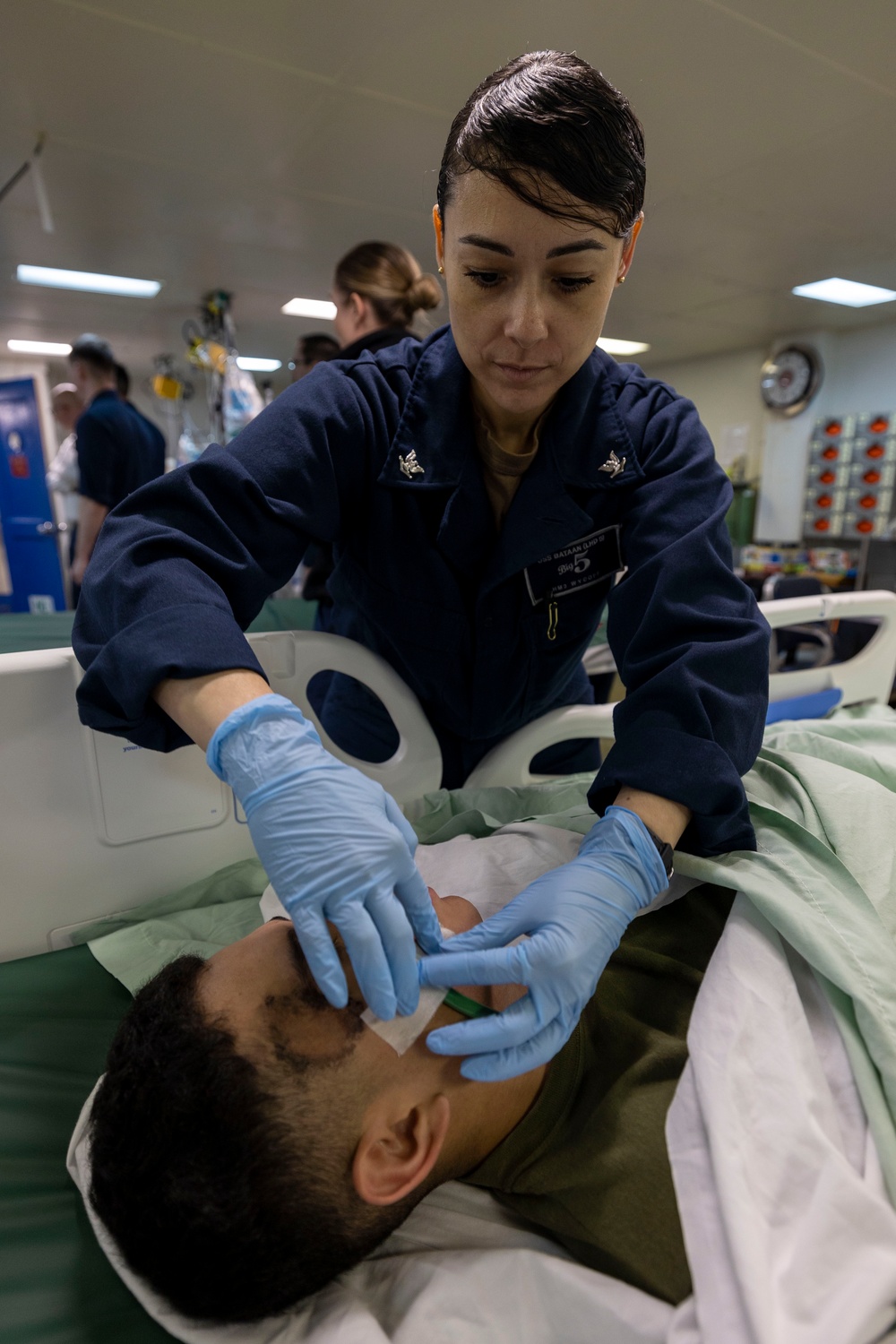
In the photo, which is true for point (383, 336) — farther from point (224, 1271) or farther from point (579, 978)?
point (224, 1271)

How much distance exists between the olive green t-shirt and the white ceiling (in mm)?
2891

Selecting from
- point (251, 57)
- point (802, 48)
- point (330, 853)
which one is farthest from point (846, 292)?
point (330, 853)

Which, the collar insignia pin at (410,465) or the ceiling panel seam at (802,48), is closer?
the collar insignia pin at (410,465)

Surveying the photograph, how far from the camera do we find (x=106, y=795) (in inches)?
47.4

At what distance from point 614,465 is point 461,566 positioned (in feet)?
0.96

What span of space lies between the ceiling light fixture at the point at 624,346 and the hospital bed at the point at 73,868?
721 centimetres

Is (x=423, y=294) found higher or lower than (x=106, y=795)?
higher

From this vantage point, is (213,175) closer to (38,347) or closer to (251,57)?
(251,57)

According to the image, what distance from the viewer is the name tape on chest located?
1287 millimetres

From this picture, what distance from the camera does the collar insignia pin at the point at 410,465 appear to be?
1197 millimetres

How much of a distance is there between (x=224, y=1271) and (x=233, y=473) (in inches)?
33.9

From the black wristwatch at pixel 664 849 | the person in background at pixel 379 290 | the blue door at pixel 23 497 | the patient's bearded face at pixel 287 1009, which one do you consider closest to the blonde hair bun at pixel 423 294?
the person in background at pixel 379 290

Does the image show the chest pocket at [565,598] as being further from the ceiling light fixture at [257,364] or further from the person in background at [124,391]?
the ceiling light fixture at [257,364]

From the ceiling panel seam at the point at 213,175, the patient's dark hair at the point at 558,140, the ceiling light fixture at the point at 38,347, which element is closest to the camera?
the patient's dark hair at the point at 558,140
